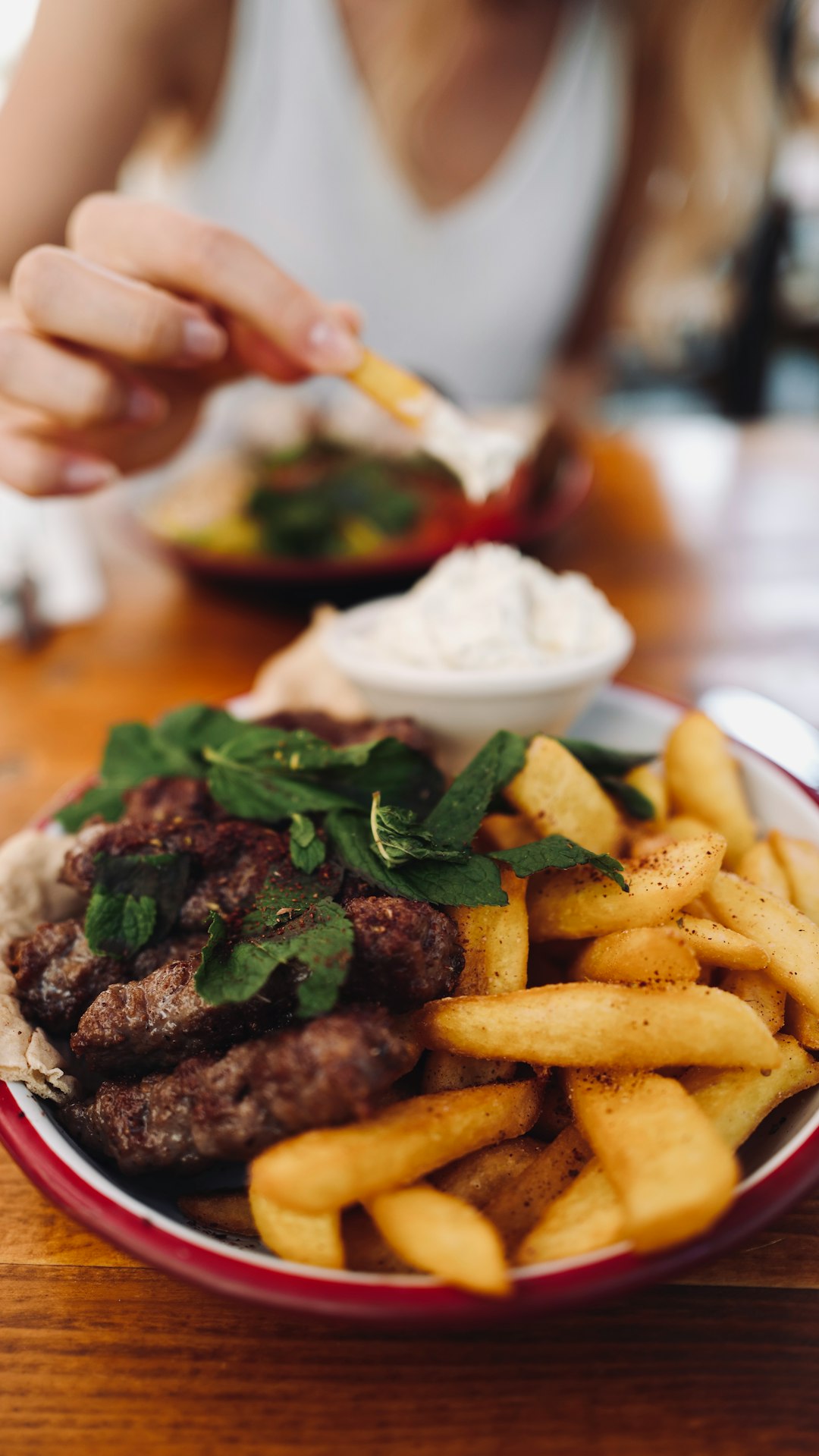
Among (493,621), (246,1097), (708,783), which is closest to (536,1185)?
(246,1097)

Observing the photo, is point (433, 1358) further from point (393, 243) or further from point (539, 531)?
point (393, 243)

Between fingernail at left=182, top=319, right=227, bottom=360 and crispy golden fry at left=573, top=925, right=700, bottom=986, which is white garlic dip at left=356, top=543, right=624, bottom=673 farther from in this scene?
crispy golden fry at left=573, top=925, right=700, bottom=986

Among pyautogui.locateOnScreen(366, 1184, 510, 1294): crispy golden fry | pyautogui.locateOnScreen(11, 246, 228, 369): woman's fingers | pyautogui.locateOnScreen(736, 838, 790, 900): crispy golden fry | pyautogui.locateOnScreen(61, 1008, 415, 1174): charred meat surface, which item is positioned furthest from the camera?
pyautogui.locateOnScreen(11, 246, 228, 369): woman's fingers

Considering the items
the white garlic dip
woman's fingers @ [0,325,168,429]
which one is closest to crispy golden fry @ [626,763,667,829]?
the white garlic dip

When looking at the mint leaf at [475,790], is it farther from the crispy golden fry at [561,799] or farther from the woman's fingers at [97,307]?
the woman's fingers at [97,307]

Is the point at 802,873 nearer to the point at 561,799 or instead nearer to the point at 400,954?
the point at 561,799

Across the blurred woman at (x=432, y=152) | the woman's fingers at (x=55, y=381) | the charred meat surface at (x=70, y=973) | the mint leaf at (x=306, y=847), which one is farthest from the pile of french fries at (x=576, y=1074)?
the blurred woman at (x=432, y=152)
